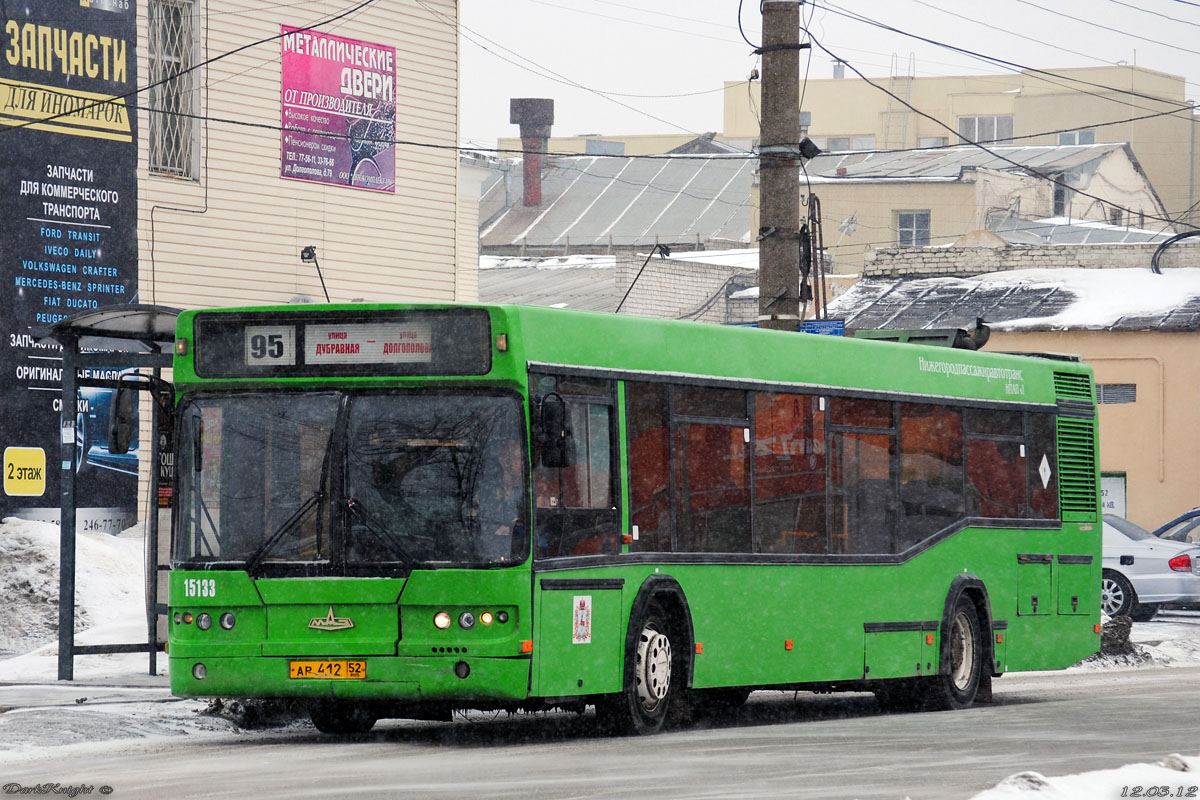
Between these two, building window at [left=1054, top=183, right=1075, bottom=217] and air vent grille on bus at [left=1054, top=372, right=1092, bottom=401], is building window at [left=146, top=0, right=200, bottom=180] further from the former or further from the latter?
building window at [left=1054, top=183, right=1075, bottom=217]

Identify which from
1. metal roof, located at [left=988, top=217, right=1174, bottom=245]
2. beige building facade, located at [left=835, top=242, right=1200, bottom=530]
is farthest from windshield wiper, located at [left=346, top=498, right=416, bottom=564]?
metal roof, located at [left=988, top=217, right=1174, bottom=245]

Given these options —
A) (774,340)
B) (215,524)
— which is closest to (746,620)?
(774,340)

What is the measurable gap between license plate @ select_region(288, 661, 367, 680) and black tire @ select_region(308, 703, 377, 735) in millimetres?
1066

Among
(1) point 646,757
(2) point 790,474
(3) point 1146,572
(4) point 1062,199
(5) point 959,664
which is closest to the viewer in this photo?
(1) point 646,757

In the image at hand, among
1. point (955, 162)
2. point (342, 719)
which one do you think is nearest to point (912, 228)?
point (955, 162)

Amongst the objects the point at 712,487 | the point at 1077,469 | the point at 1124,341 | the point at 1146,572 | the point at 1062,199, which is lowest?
the point at 1146,572

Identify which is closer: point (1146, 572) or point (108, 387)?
point (108, 387)

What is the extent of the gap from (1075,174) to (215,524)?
57705mm

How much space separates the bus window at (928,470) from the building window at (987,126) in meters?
71.9

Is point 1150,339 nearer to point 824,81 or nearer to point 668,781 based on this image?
point 668,781

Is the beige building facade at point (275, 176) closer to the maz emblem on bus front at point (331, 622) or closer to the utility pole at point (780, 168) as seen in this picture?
the utility pole at point (780, 168)

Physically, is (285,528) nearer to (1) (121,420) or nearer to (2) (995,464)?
(1) (121,420)

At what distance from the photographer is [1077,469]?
17969 millimetres

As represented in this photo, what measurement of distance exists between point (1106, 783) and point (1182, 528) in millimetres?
21655
